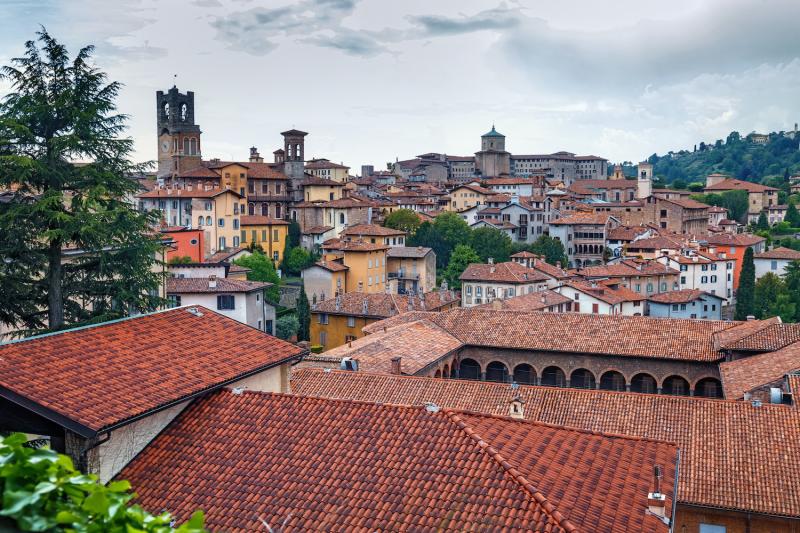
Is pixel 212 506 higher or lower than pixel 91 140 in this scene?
lower

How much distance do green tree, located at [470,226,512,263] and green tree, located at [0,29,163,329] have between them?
58934 mm

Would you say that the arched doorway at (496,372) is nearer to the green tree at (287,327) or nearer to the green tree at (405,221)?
the green tree at (287,327)

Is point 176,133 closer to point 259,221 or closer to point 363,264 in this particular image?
point 259,221

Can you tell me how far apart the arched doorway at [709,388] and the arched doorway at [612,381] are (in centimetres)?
308

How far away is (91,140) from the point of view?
18672 mm

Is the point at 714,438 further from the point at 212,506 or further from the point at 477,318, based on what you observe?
the point at 477,318

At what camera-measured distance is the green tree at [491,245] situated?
77.0 m

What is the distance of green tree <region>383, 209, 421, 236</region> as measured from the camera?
81.3 meters

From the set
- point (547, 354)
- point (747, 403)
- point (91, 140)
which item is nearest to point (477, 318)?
point (547, 354)

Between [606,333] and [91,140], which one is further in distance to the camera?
[606,333]

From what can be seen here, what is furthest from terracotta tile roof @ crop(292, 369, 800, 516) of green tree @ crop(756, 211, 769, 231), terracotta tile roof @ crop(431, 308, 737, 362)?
green tree @ crop(756, 211, 769, 231)

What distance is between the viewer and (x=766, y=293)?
64688 mm

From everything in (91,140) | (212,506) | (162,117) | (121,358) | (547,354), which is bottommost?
(547,354)

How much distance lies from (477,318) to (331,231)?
4184 cm
